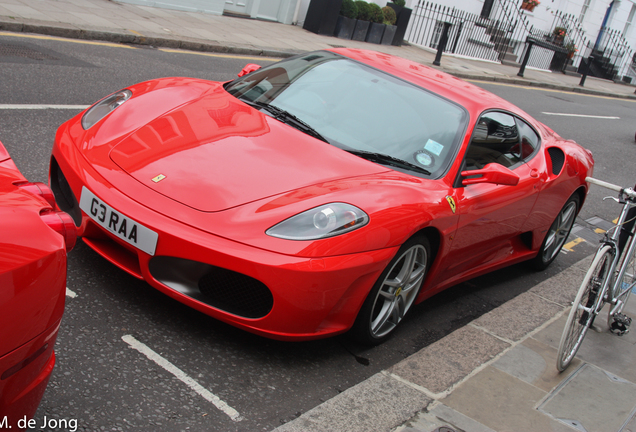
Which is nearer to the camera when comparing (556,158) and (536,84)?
(556,158)

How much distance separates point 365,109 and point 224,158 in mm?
1101

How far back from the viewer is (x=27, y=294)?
1.60 meters

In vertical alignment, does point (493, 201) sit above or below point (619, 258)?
above

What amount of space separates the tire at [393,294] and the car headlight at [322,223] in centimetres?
31

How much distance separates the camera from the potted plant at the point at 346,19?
1803 centimetres

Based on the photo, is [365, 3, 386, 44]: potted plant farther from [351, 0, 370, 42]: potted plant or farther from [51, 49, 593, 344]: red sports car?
[51, 49, 593, 344]: red sports car

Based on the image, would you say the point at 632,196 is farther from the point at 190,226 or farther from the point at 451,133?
the point at 190,226

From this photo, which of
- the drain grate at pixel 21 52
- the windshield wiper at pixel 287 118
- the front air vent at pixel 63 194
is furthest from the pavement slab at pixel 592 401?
the drain grate at pixel 21 52

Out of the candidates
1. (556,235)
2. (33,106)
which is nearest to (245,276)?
(556,235)

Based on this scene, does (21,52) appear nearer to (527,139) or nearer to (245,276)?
(527,139)

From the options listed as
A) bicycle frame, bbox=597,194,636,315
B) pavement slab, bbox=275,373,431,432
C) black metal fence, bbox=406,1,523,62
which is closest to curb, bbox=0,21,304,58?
pavement slab, bbox=275,373,431,432

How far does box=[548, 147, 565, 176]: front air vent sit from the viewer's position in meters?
4.91

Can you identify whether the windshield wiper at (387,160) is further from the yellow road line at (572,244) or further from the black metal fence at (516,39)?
the black metal fence at (516,39)

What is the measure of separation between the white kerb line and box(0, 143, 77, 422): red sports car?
0.92 m
